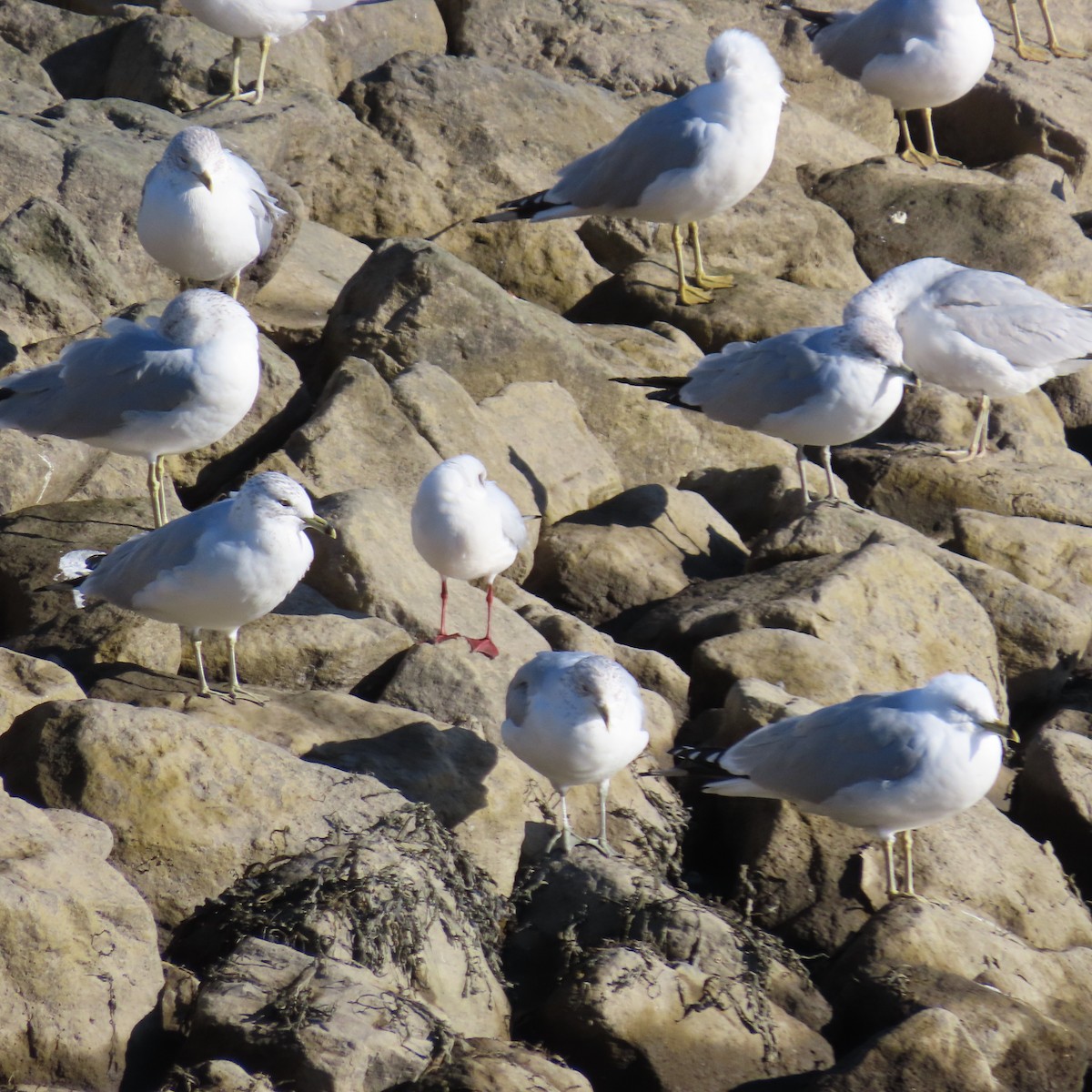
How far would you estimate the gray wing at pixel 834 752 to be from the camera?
19.5 ft

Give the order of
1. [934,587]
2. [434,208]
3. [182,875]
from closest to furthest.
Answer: [182,875]
[934,587]
[434,208]

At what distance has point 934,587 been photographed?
7688 mm

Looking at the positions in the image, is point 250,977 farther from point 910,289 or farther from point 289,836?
point 910,289

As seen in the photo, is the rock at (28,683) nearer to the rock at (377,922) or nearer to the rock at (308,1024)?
the rock at (377,922)

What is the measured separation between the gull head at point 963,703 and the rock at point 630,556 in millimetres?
2317

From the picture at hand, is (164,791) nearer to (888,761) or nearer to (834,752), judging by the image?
(834,752)

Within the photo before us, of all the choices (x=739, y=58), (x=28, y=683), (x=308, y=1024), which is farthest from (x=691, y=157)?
(x=308, y=1024)

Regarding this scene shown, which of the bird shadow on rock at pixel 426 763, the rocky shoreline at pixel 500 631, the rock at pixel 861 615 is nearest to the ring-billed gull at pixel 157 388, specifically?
the rocky shoreline at pixel 500 631

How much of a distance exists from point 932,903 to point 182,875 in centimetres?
261

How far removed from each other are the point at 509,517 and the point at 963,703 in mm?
2181

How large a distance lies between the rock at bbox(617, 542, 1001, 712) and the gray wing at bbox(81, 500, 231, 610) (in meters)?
2.57

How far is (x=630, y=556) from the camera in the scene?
320 inches

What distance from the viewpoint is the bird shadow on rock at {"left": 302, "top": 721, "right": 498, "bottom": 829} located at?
569cm

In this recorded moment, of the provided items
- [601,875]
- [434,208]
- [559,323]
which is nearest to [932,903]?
[601,875]
